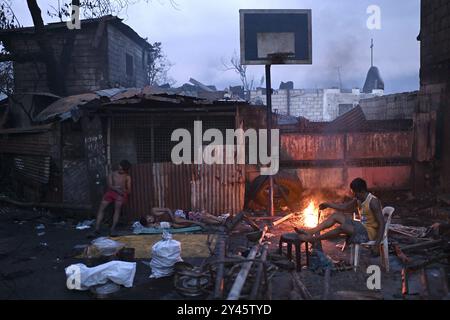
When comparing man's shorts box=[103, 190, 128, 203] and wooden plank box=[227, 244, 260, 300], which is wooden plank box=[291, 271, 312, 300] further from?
man's shorts box=[103, 190, 128, 203]

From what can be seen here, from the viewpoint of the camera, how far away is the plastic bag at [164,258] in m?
6.55

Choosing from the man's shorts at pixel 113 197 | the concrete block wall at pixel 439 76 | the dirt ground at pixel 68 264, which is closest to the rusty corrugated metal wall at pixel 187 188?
the man's shorts at pixel 113 197

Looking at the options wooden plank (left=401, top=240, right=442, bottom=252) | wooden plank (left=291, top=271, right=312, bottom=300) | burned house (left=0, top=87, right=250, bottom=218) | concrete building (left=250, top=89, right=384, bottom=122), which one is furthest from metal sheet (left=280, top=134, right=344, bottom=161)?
concrete building (left=250, top=89, right=384, bottom=122)

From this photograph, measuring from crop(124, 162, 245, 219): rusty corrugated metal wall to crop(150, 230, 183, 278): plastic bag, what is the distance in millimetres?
4056

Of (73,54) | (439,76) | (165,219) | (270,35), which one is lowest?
(165,219)

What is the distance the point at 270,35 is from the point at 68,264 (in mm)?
6892

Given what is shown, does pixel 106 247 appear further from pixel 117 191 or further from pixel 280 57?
pixel 280 57

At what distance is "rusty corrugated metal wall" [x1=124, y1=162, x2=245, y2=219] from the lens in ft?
34.7

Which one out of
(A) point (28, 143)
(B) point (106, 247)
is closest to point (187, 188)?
(B) point (106, 247)

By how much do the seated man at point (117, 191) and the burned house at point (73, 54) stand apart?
33.3 ft

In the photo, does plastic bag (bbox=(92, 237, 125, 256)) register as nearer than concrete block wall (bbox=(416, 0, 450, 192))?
Yes

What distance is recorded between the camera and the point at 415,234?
8578mm

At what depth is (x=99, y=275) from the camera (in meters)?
6.01
